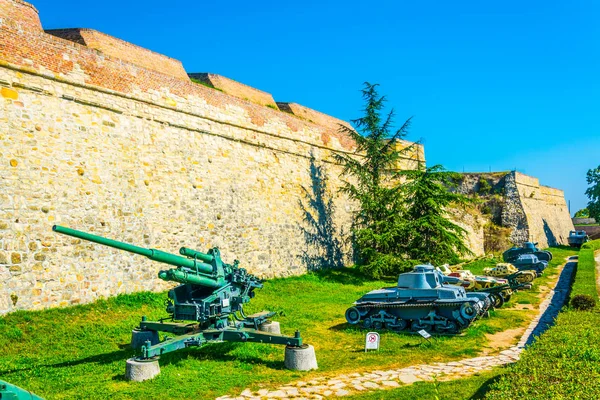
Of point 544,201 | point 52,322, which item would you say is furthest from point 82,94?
point 544,201

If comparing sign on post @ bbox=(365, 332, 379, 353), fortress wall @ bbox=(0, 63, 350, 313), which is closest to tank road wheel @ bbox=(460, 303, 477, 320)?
sign on post @ bbox=(365, 332, 379, 353)

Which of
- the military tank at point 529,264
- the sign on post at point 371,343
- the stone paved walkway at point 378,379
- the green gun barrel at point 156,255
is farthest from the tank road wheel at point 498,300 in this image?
the green gun barrel at point 156,255

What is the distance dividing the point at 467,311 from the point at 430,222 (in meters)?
8.91

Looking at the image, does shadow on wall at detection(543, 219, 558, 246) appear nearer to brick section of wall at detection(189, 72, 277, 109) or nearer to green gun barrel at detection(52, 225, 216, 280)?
brick section of wall at detection(189, 72, 277, 109)

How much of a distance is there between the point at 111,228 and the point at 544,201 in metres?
35.8

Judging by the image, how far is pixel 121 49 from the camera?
1380cm

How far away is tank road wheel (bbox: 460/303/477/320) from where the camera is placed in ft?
30.7

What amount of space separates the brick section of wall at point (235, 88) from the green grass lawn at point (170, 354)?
26.8ft

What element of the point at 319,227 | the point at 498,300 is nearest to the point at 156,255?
the point at 498,300

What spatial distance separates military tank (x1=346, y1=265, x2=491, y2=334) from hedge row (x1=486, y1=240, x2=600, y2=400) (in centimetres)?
196

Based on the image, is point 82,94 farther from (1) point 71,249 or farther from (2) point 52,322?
(2) point 52,322

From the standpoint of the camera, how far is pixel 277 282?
1498 centimetres

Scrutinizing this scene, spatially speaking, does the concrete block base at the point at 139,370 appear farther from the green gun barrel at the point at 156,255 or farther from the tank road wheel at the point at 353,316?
the tank road wheel at the point at 353,316

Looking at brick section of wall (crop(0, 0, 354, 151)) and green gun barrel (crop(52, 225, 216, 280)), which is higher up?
brick section of wall (crop(0, 0, 354, 151))
